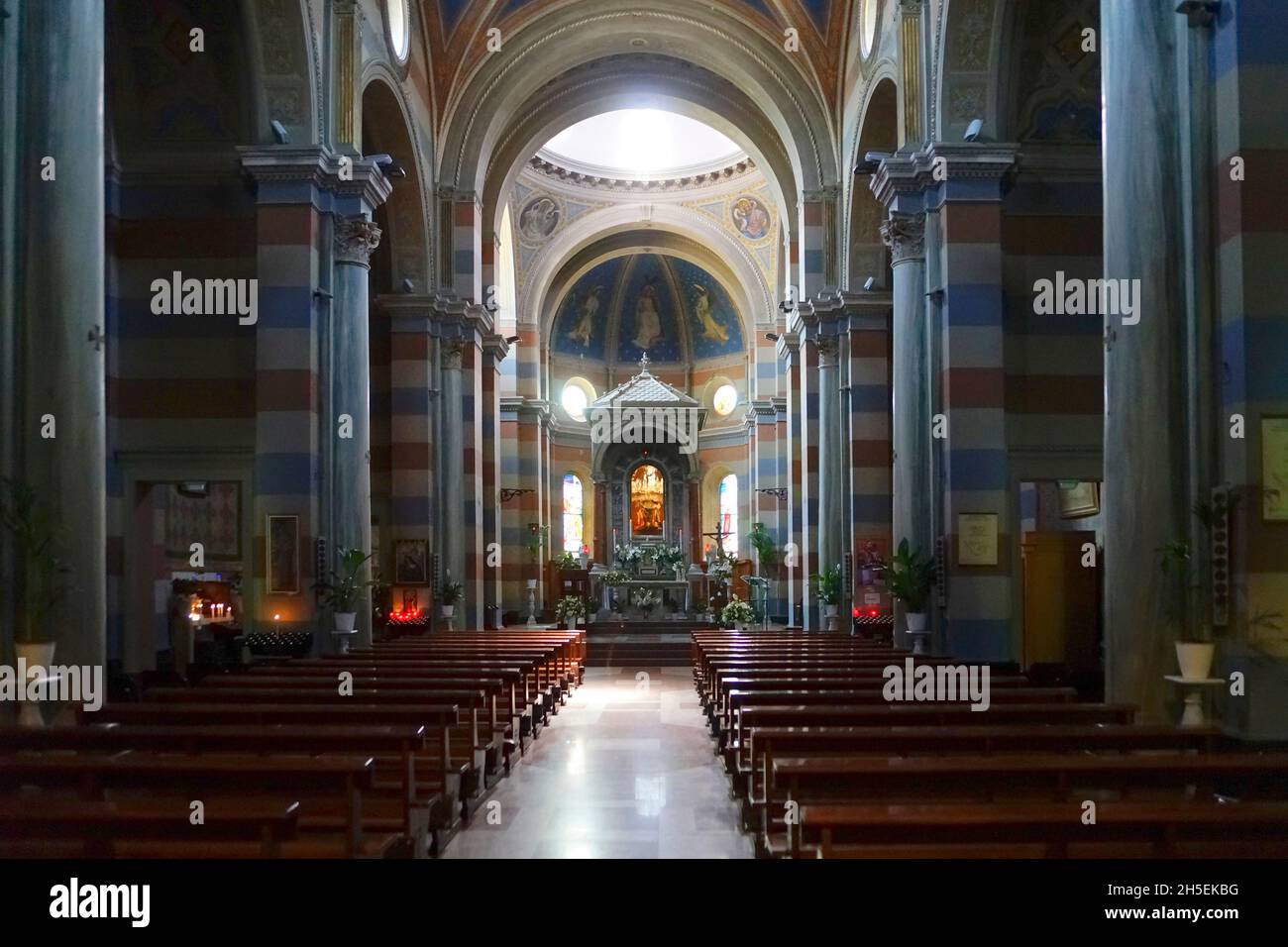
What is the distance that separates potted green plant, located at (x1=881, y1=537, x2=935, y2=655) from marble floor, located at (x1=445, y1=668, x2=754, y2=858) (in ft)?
9.79

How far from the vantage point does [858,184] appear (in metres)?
21.4

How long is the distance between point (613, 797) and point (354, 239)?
910 centimetres

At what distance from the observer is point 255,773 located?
219 inches

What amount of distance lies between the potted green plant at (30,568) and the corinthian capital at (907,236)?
11.1m

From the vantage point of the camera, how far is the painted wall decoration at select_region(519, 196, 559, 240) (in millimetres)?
34656

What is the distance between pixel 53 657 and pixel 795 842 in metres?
5.50

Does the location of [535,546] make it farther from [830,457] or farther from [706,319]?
[830,457]

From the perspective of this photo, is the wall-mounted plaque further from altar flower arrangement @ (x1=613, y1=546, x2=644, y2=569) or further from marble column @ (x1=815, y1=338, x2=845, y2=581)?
altar flower arrangement @ (x1=613, y1=546, x2=644, y2=569)

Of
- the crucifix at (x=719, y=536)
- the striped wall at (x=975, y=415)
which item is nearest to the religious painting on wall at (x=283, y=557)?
the striped wall at (x=975, y=415)

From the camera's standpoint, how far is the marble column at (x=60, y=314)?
26.4ft

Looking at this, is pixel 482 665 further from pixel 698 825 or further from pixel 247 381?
pixel 247 381

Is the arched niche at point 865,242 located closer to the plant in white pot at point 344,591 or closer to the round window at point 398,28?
the round window at point 398,28

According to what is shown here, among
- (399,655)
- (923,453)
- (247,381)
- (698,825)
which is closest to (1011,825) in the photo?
(698,825)

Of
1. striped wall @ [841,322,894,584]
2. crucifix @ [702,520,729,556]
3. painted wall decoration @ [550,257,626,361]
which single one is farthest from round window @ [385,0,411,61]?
crucifix @ [702,520,729,556]
